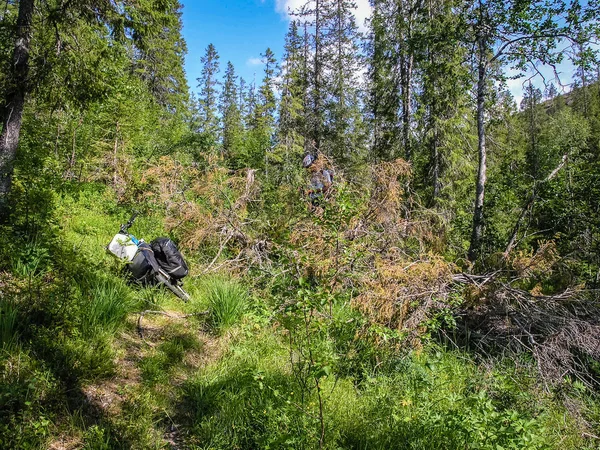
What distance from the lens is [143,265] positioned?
5098 millimetres

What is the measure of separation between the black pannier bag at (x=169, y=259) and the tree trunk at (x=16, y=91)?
258 cm

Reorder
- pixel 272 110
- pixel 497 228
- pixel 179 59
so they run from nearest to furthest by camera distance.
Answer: pixel 497 228 < pixel 272 110 < pixel 179 59

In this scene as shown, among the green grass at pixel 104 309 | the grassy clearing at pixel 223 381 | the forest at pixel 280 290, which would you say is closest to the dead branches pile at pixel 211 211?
the forest at pixel 280 290

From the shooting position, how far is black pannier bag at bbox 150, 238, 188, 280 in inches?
210

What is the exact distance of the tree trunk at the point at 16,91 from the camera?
553 cm

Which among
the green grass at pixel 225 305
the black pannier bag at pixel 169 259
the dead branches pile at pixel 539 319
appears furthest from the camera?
the black pannier bag at pixel 169 259

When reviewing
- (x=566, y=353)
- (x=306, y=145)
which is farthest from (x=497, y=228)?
(x=306, y=145)

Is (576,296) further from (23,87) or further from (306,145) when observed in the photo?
(306,145)

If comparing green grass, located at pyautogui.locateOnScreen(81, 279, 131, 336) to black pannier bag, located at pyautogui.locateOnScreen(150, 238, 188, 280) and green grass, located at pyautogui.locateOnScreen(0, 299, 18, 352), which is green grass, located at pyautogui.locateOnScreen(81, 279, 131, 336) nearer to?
green grass, located at pyautogui.locateOnScreen(0, 299, 18, 352)

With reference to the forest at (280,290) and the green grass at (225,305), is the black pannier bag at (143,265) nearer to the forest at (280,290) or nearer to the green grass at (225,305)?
the forest at (280,290)

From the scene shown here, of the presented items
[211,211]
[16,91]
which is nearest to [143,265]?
[211,211]

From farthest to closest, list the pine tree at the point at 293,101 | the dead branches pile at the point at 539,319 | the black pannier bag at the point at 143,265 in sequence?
the pine tree at the point at 293,101
the black pannier bag at the point at 143,265
the dead branches pile at the point at 539,319

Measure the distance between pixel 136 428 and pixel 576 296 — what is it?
18.4ft

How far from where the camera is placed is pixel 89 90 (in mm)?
6273
